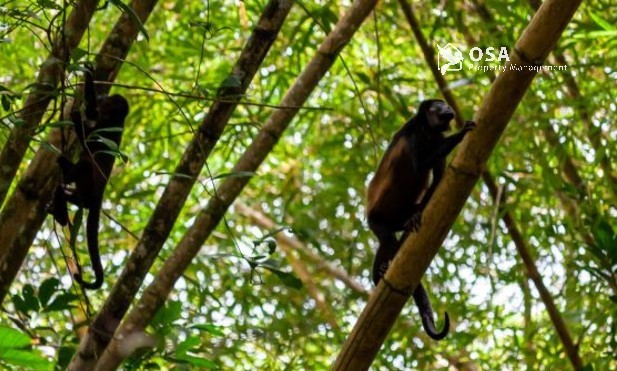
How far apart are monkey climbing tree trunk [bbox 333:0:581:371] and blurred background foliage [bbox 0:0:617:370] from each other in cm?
127

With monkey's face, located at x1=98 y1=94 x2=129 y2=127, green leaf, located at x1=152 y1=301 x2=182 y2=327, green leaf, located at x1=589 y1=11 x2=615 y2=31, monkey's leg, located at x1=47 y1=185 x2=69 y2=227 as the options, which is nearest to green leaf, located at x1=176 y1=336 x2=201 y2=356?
green leaf, located at x1=152 y1=301 x2=182 y2=327

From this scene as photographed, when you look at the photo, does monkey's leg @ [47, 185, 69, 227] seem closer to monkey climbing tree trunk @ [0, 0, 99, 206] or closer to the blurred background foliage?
monkey climbing tree trunk @ [0, 0, 99, 206]

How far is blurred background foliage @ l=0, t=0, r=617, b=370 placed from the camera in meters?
3.24

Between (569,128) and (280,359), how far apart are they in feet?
4.80

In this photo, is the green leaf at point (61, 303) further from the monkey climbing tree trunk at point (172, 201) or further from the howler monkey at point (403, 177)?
the howler monkey at point (403, 177)

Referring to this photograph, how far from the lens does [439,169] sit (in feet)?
9.41

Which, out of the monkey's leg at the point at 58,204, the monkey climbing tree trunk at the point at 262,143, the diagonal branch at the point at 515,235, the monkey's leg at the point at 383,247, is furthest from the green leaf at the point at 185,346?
the diagonal branch at the point at 515,235

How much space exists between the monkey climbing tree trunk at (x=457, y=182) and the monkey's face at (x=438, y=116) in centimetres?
104

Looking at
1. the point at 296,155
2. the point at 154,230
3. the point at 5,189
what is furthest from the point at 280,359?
the point at 5,189

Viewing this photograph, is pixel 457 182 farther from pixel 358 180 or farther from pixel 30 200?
pixel 358 180

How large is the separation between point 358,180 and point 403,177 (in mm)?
755

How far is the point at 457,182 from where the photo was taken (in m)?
1.76

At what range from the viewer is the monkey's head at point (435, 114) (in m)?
2.85

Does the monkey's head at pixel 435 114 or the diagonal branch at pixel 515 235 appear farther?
the diagonal branch at pixel 515 235
